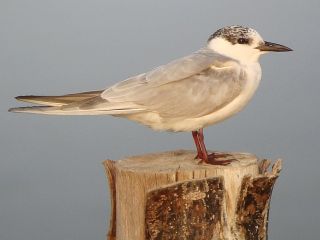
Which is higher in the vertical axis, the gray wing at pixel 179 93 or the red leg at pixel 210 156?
the gray wing at pixel 179 93

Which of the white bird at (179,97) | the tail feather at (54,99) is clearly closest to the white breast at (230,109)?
the white bird at (179,97)

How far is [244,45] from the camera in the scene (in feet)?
16.5

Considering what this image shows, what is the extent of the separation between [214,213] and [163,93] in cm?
104

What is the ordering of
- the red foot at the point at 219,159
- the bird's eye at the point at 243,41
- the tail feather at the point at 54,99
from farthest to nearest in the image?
the bird's eye at the point at 243,41 < the tail feather at the point at 54,99 < the red foot at the point at 219,159

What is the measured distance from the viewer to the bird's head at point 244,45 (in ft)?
16.5

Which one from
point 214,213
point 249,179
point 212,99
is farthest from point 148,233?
point 212,99

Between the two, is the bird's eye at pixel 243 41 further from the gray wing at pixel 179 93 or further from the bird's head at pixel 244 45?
the gray wing at pixel 179 93

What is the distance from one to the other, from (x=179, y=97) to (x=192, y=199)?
34.8 inches

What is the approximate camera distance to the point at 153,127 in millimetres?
4965

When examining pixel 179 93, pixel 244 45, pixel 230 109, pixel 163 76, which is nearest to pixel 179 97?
pixel 179 93

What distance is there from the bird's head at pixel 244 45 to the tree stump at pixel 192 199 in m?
0.87

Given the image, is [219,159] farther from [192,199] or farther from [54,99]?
[54,99]

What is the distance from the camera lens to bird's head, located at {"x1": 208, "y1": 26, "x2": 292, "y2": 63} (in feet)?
16.5

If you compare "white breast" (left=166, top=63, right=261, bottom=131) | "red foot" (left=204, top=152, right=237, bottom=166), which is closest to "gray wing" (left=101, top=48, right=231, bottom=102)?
"white breast" (left=166, top=63, right=261, bottom=131)
